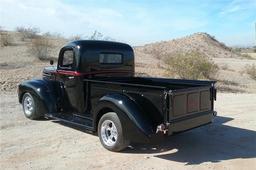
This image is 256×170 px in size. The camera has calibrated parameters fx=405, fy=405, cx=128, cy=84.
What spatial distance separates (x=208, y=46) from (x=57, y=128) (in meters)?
53.6

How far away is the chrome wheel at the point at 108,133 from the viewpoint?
23.2ft

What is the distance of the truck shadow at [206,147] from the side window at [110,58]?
2213 millimetres

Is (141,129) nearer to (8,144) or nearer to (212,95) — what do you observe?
(212,95)

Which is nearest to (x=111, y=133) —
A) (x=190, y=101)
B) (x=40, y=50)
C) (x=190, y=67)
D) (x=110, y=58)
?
(x=190, y=101)

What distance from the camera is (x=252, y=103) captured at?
1262 cm

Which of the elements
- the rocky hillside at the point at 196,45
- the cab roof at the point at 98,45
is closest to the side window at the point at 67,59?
the cab roof at the point at 98,45

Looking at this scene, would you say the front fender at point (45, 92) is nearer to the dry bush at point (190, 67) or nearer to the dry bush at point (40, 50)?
the dry bush at point (190, 67)

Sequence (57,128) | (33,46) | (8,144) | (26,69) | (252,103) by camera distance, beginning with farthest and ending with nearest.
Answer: (33,46) → (26,69) → (252,103) → (57,128) → (8,144)

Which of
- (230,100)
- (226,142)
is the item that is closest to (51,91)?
(226,142)

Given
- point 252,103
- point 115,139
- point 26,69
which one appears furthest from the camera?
point 26,69

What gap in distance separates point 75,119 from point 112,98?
1.55m

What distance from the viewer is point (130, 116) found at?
6.57 meters

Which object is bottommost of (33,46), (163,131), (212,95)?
(163,131)

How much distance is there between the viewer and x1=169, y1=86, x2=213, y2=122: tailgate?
6.46 metres
